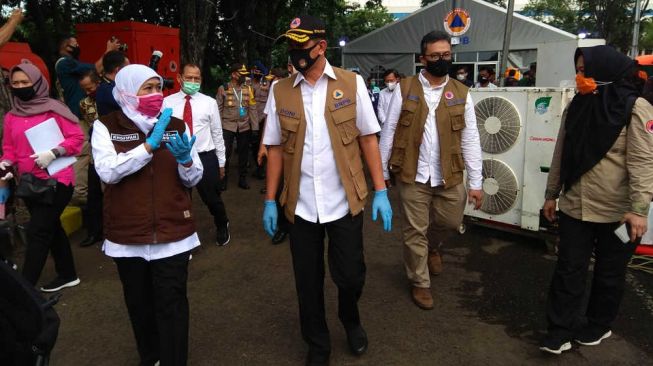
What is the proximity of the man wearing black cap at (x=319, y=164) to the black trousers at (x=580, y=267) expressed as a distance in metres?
1.12

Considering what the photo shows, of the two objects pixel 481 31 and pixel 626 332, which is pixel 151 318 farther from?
pixel 481 31

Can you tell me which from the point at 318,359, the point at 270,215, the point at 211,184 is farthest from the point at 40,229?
the point at 318,359

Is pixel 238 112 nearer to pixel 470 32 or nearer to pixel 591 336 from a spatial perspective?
pixel 591 336

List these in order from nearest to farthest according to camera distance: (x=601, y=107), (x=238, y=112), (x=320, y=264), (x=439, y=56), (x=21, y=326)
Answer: (x=21, y=326), (x=601, y=107), (x=320, y=264), (x=439, y=56), (x=238, y=112)

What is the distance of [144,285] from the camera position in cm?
284

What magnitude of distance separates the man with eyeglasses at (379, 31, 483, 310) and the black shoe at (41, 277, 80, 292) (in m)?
2.87

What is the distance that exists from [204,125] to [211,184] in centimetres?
63

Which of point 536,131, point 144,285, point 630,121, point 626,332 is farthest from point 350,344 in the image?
point 536,131

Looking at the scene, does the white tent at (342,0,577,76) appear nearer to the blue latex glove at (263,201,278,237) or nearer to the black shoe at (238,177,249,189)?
the black shoe at (238,177,249,189)

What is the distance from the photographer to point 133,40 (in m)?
9.41

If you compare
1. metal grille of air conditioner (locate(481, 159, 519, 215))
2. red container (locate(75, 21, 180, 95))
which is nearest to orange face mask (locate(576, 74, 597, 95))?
metal grille of air conditioner (locate(481, 159, 519, 215))

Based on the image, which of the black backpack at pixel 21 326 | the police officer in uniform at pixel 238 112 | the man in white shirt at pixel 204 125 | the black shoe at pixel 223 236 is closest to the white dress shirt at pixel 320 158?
the black backpack at pixel 21 326

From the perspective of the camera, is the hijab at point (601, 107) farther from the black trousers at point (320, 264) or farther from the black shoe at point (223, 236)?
the black shoe at point (223, 236)

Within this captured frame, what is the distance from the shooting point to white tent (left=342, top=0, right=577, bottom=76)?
59.1ft
